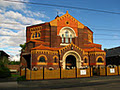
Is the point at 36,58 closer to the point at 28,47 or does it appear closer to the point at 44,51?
the point at 44,51

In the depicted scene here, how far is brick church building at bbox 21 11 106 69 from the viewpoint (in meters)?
30.1

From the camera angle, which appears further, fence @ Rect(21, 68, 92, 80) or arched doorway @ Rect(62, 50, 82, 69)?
arched doorway @ Rect(62, 50, 82, 69)

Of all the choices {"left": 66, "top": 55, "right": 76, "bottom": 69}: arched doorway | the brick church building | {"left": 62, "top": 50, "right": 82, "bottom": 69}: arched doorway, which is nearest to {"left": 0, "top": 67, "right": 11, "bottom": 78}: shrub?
the brick church building

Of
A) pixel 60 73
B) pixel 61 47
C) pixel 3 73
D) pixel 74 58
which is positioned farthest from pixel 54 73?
pixel 61 47

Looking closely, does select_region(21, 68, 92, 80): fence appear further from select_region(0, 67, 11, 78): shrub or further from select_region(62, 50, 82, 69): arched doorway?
select_region(62, 50, 82, 69): arched doorway

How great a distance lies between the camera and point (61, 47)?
113 feet

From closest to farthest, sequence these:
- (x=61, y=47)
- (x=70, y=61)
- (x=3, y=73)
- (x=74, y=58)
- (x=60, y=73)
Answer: (x=60, y=73), (x=3, y=73), (x=74, y=58), (x=61, y=47), (x=70, y=61)

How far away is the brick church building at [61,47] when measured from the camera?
30.1 metres

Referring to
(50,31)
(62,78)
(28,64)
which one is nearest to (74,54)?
(50,31)

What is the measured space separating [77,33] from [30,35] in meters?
13.5

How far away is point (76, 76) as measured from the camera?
22.7 metres

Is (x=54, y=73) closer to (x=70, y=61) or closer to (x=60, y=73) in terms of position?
(x=60, y=73)

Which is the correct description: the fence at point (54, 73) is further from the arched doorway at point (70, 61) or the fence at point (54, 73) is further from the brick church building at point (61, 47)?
the arched doorway at point (70, 61)

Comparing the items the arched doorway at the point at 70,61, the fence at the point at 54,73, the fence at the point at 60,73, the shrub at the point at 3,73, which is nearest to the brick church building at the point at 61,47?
the arched doorway at the point at 70,61
